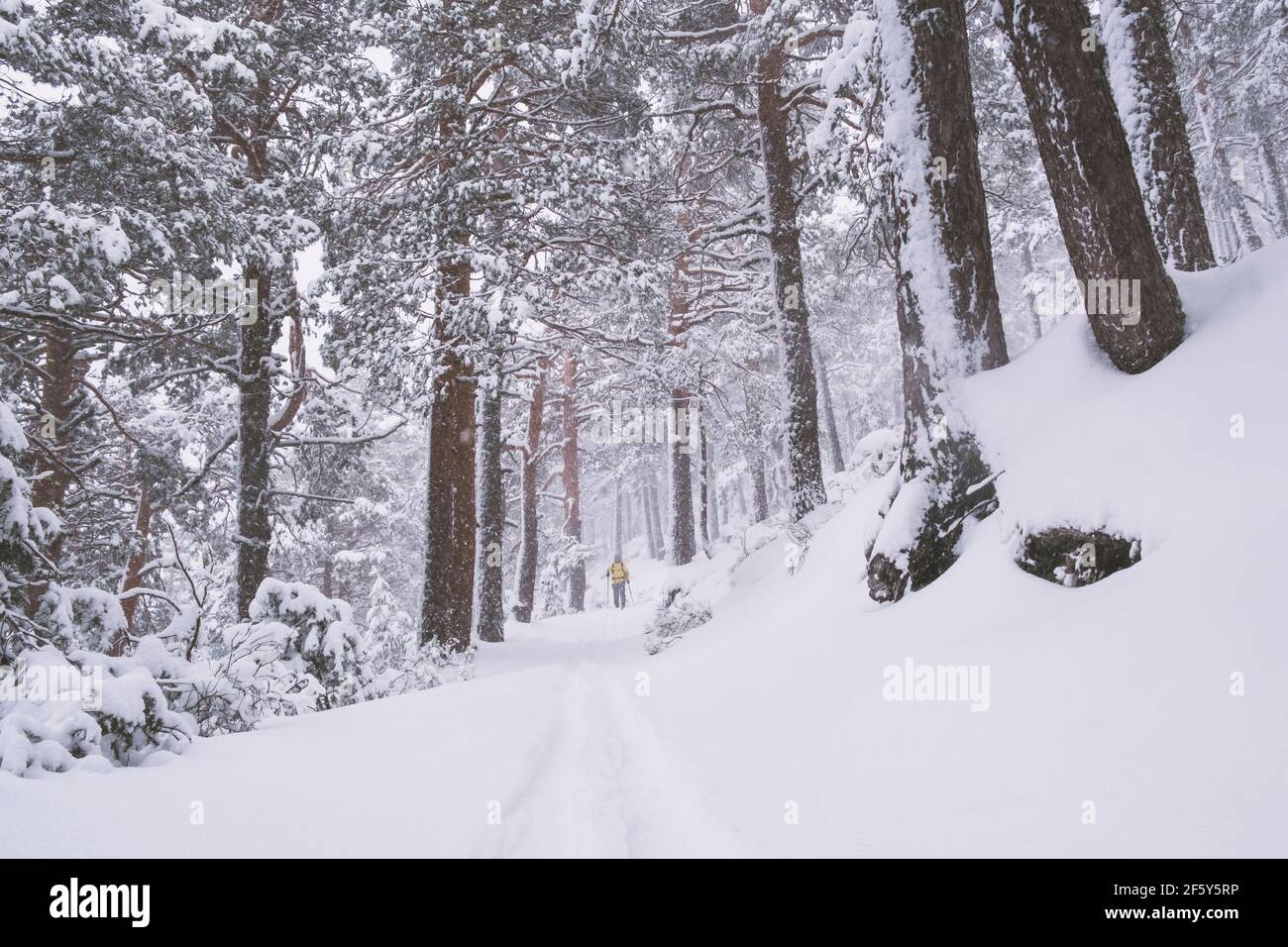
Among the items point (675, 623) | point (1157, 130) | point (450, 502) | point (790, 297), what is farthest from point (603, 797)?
point (790, 297)

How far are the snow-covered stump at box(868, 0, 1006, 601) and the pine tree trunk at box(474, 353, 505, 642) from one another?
8915mm

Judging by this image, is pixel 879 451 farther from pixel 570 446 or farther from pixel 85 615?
pixel 570 446

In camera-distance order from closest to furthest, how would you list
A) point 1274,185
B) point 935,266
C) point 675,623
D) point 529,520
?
1. point 935,266
2. point 675,623
3. point 529,520
4. point 1274,185

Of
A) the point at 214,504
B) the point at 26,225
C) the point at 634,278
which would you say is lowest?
the point at 214,504

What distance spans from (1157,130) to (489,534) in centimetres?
1203

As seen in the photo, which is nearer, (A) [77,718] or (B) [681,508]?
(A) [77,718]

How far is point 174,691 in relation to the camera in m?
4.09

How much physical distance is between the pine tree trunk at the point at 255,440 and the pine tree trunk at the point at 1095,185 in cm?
965

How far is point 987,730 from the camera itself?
263 centimetres

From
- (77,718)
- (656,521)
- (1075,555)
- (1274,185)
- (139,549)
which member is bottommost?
(77,718)

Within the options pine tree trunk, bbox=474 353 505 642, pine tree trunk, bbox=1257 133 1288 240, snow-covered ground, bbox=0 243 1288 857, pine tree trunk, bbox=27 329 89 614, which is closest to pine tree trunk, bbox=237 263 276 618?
pine tree trunk, bbox=27 329 89 614
